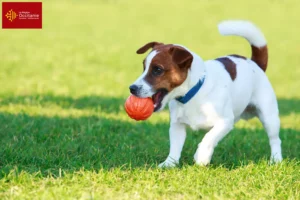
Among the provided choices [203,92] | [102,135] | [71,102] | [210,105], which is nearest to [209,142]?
[210,105]

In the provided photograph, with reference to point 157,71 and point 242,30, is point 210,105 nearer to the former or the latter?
point 157,71

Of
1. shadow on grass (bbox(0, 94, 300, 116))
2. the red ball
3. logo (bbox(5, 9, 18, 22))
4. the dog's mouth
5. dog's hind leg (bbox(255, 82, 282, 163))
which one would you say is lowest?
shadow on grass (bbox(0, 94, 300, 116))

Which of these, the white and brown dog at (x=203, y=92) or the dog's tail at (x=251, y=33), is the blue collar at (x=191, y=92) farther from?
the dog's tail at (x=251, y=33)

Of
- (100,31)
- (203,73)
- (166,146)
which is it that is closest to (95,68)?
(100,31)

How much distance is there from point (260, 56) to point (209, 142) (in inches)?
64.3

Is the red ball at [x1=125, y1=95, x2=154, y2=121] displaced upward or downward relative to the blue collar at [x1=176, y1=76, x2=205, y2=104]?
downward

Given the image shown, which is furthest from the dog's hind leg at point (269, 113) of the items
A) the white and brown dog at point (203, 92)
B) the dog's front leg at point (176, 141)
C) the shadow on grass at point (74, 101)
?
the shadow on grass at point (74, 101)

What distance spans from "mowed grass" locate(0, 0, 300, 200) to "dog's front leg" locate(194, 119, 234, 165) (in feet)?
0.33

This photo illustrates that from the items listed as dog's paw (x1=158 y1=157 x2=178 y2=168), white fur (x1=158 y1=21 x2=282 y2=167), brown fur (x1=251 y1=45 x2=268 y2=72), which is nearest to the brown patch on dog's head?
white fur (x1=158 y1=21 x2=282 y2=167)

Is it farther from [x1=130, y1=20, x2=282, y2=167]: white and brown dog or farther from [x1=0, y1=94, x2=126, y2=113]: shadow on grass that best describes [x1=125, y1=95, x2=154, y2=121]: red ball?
[x1=0, y1=94, x2=126, y2=113]: shadow on grass

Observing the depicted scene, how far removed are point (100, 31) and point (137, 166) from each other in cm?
1761

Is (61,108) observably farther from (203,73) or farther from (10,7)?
(10,7)

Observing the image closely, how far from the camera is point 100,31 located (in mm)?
22750

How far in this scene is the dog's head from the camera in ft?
17.4
